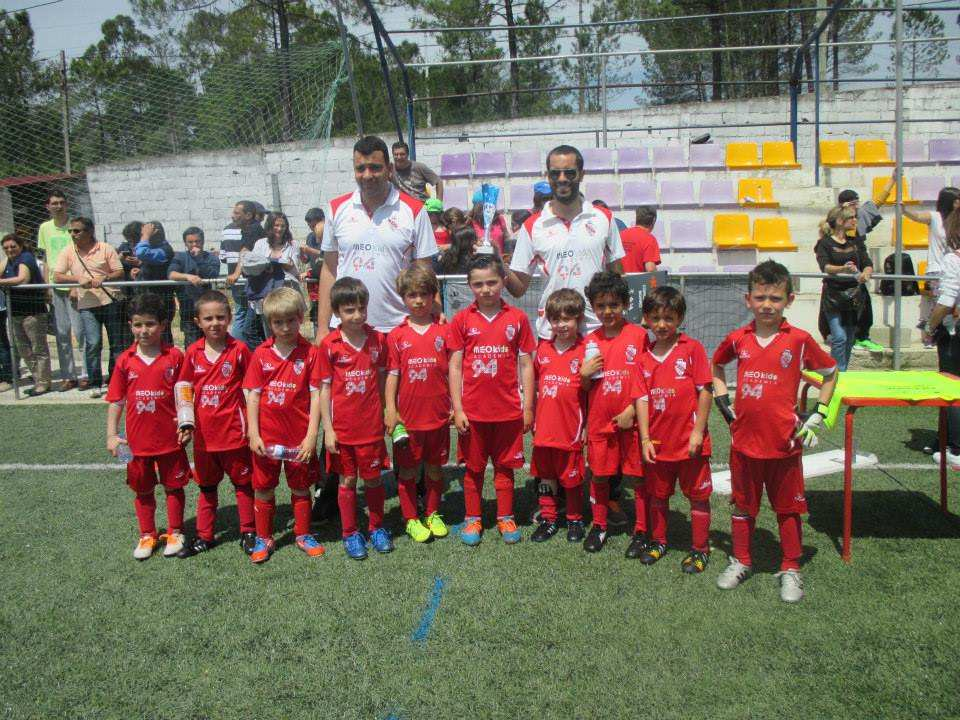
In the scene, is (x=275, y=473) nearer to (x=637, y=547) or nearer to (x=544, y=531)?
(x=544, y=531)

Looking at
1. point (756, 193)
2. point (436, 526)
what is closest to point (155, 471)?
point (436, 526)

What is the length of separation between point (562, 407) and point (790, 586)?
150cm

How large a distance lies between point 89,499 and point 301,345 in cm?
232

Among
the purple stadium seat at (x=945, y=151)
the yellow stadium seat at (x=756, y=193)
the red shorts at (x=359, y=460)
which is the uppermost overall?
the purple stadium seat at (x=945, y=151)

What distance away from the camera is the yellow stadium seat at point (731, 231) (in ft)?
42.7

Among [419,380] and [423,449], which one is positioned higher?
[419,380]

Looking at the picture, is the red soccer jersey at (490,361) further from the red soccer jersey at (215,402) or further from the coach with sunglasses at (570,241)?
the red soccer jersey at (215,402)

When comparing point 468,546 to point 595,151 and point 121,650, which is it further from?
point 595,151

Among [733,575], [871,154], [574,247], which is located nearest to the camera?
[733,575]

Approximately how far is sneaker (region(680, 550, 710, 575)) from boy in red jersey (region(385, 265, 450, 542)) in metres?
1.43

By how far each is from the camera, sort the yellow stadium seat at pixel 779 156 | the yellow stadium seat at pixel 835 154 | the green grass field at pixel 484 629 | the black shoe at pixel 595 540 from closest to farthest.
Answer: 1. the green grass field at pixel 484 629
2. the black shoe at pixel 595 540
3. the yellow stadium seat at pixel 779 156
4. the yellow stadium seat at pixel 835 154

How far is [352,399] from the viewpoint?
4.39 meters

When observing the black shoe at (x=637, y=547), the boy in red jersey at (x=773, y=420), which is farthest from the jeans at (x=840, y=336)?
the black shoe at (x=637, y=547)

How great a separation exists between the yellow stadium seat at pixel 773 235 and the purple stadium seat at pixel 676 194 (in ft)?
4.27
